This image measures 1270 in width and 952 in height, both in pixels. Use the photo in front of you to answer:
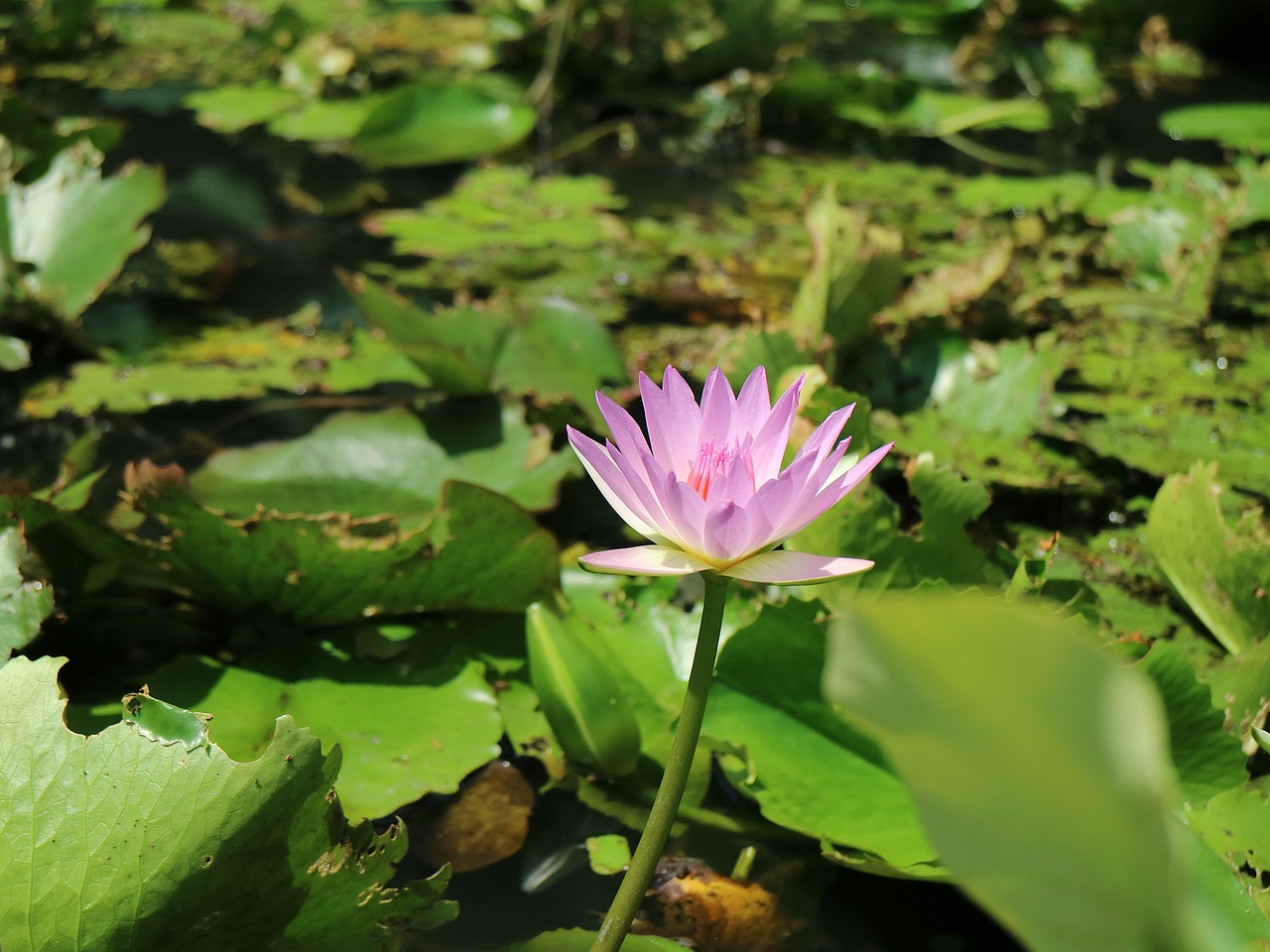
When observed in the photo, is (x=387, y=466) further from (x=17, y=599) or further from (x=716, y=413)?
(x=716, y=413)

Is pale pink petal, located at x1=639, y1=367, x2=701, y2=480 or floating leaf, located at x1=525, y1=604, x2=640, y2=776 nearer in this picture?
pale pink petal, located at x1=639, y1=367, x2=701, y2=480

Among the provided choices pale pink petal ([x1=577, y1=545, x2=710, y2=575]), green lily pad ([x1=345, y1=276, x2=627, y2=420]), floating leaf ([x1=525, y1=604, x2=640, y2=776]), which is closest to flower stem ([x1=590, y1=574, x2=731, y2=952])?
pale pink petal ([x1=577, y1=545, x2=710, y2=575])

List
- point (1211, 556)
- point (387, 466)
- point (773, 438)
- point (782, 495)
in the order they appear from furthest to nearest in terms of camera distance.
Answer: point (387, 466), point (1211, 556), point (773, 438), point (782, 495)

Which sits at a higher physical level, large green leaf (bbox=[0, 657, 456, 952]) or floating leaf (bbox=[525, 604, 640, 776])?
large green leaf (bbox=[0, 657, 456, 952])

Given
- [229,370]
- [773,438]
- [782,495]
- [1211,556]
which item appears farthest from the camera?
[229,370]

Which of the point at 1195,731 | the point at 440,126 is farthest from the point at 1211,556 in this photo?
the point at 440,126

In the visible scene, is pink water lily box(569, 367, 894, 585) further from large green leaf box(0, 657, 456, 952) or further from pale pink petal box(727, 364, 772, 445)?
large green leaf box(0, 657, 456, 952)

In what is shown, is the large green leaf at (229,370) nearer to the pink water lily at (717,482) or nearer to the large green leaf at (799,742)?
the large green leaf at (799,742)
